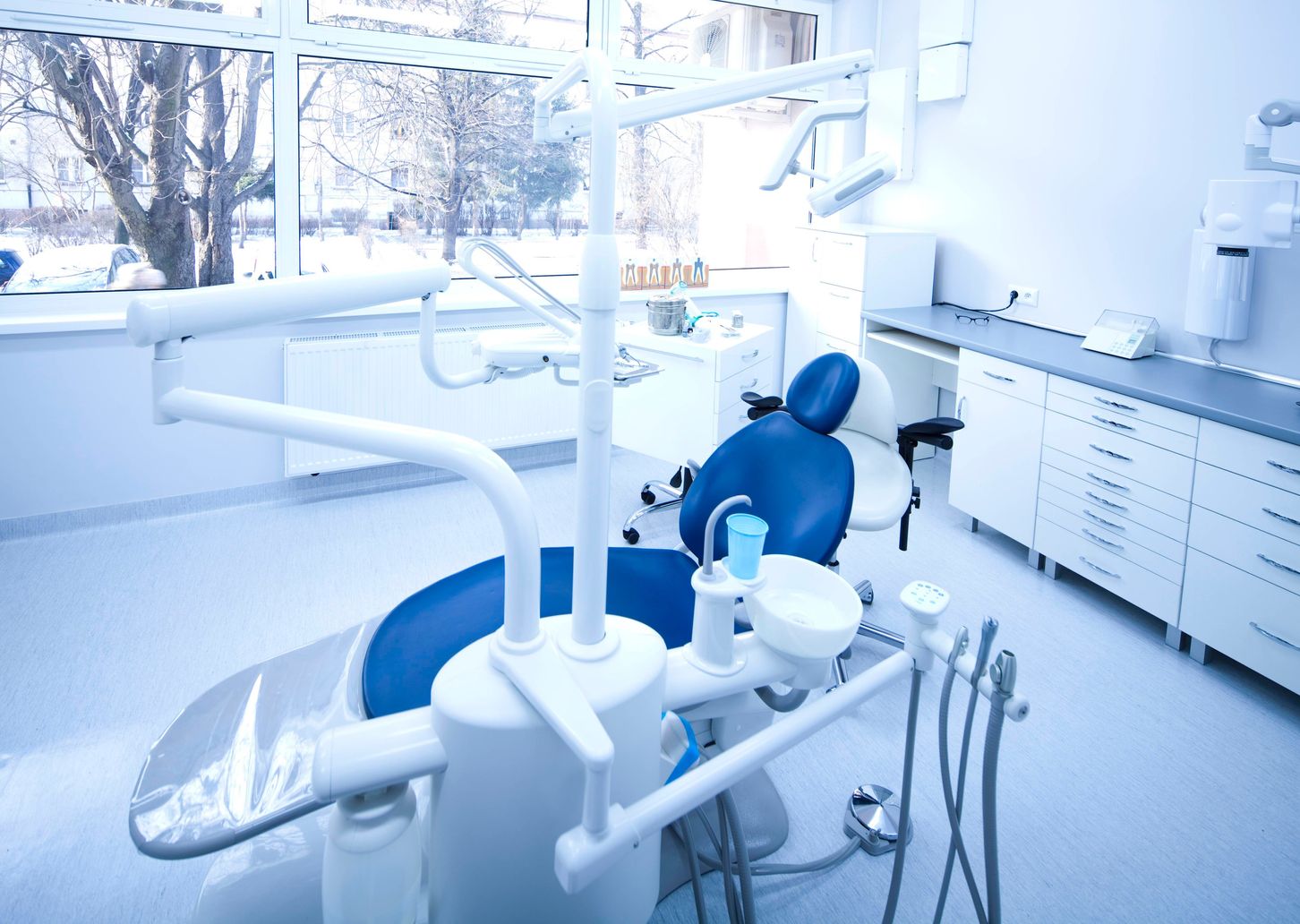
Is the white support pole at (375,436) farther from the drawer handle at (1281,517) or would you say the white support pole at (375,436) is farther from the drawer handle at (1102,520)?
the drawer handle at (1102,520)

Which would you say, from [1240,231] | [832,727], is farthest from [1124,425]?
[832,727]

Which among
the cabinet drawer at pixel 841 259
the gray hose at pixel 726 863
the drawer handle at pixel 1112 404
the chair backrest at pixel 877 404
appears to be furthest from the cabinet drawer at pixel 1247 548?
the cabinet drawer at pixel 841 259

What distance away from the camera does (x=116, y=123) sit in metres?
3.42

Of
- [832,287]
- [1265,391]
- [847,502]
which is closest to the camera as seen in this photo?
[847,502]

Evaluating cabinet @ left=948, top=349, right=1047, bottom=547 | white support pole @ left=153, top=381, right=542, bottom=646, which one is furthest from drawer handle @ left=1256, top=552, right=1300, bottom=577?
white support pole @ left=153, top=381, right=542, bottom=646

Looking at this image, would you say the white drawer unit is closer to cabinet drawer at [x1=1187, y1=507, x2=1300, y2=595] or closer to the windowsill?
cabinet drawer at [x1=1187, y1=507, x2=1300, y2=595]

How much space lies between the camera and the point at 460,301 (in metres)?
4.03

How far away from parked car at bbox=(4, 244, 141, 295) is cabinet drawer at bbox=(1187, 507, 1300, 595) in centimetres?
395

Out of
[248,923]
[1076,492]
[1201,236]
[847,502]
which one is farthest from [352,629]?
[1201,236]

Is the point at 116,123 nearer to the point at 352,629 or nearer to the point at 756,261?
the point at 352,629

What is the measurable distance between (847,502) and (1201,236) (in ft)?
5.98

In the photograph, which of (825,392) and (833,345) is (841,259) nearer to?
Answer: (833,345)

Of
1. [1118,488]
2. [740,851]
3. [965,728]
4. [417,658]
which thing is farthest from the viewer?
[1118,488]

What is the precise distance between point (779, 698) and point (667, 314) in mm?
2316
